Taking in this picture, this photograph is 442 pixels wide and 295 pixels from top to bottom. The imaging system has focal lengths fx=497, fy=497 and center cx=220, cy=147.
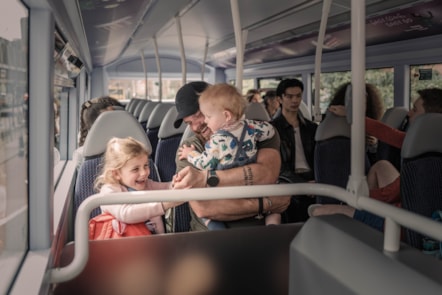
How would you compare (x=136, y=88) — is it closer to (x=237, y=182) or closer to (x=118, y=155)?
(x=118, y=155)

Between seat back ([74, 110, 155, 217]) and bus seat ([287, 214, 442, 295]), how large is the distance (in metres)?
1.24

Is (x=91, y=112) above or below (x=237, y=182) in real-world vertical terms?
above

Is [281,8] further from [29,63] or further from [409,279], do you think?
[409,279]

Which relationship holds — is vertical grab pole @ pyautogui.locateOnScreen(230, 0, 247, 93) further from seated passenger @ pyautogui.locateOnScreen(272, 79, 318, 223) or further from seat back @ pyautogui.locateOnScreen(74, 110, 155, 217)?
seated passenger @ pyautogui.locateOnScreen(272, 79, 318, 223)

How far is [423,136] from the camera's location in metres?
2.29

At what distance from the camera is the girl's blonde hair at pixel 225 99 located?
189 cm

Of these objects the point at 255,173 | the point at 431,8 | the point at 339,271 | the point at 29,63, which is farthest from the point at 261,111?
the point at 339,271

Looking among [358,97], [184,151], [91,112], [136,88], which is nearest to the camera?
[358,97]

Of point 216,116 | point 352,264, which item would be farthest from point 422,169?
point 352,264

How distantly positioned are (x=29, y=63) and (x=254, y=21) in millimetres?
4661

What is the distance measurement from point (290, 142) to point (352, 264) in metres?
2.32

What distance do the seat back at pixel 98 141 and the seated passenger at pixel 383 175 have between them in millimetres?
970

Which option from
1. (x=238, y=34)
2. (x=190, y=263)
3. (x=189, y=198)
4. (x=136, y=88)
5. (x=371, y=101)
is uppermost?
(x=136, y=88)

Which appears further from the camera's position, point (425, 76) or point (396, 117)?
point (425, 76)
